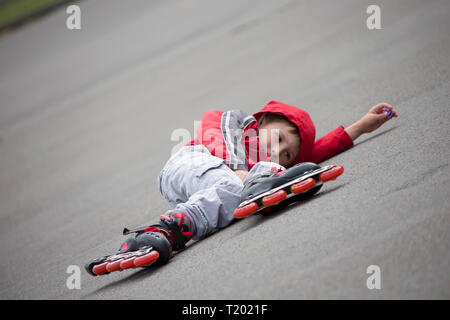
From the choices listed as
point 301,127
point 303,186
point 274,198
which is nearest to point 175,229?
point 274,198

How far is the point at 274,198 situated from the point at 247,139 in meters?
1.03

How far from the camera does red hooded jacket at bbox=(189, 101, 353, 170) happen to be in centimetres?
345

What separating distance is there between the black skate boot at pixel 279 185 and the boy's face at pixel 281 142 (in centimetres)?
63

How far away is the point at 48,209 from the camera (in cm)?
530

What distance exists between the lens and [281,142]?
3.60 m

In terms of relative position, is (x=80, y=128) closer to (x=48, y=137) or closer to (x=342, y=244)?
(x=48, y=137)

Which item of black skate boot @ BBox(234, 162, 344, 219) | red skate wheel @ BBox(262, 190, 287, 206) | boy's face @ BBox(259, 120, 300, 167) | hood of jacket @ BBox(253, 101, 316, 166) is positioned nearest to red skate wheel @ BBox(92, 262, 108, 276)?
black skate boot @ BBox(234, 162, 344, 219)

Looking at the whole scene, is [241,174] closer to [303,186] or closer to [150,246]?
[303,186]

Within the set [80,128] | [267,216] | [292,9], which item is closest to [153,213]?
[267,216]

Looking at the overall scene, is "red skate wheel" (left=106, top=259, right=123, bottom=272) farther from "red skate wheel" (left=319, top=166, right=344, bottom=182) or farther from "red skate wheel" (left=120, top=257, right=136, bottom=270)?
"red skate wheel" (left=319, top=166, right=344, bottom=182)

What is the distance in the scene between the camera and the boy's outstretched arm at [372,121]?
3811mm

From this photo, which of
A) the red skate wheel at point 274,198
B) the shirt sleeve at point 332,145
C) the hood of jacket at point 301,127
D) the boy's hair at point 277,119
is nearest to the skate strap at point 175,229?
the red skate wheel at point 274,198

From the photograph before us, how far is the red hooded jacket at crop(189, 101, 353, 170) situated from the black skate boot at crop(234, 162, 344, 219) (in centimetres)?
52

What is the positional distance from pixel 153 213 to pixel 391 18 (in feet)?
14.1
